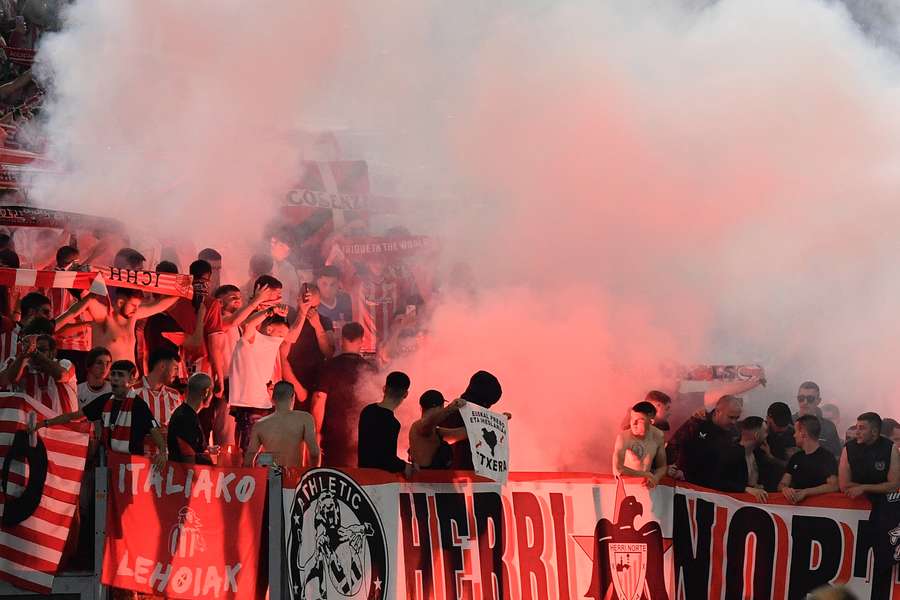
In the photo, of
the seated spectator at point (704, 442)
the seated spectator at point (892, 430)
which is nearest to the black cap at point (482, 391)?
the seated spectator at point (704, 442)

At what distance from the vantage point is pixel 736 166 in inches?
407

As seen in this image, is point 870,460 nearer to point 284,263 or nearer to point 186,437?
point 186,437

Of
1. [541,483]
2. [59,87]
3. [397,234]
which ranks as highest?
[59,87]

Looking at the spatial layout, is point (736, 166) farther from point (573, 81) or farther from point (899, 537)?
point (899, 537)

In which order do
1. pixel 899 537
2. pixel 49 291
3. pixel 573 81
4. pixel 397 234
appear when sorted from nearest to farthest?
pixel 899 537
pixel 49 291
pixel 397 234
pixel 573 81

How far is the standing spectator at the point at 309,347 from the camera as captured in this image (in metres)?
8.24

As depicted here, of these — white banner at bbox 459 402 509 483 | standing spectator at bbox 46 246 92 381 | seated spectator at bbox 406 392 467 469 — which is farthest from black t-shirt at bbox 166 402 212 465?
white banner at bbox 459 402 509 483

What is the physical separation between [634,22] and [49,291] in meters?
4.95

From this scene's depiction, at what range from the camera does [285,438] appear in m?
6.68

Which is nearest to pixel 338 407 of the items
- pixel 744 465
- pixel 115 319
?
pixel 115 319

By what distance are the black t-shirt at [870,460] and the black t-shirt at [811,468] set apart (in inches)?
6.3

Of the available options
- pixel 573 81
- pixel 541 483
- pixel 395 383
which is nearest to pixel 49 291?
pixel 395 383

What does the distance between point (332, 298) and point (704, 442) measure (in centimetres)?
285

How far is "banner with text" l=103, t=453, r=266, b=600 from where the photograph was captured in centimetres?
621
